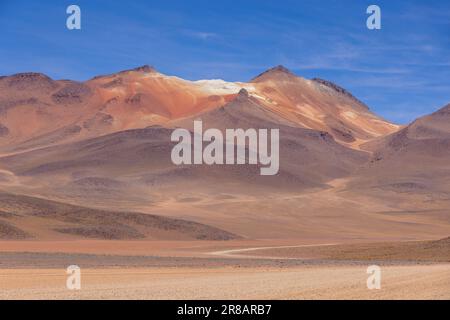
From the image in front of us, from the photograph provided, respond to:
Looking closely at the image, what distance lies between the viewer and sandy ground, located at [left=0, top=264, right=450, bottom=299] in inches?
926

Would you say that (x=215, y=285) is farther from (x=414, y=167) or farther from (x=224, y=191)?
(x=414, y=167)

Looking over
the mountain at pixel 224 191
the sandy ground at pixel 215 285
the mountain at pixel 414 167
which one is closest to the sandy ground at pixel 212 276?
the sandy ground at pixel 215 285

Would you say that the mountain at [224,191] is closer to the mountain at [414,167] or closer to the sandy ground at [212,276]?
the mountain at [414,167]

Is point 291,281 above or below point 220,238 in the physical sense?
below

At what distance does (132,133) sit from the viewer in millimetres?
184500

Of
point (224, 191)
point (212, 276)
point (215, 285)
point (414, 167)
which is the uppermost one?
point (414, 167)

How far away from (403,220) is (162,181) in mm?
48184

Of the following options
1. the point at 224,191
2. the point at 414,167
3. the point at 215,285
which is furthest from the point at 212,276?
the point at 414,167

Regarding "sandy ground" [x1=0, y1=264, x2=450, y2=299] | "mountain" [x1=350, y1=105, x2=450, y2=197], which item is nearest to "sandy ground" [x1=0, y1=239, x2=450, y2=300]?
"sandy ground" [x1=0, y1=264, x2=450, y2=299]

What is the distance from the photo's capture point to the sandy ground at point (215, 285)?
23.5 metres

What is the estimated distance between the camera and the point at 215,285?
27.9 m

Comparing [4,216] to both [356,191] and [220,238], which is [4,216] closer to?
[220,238]

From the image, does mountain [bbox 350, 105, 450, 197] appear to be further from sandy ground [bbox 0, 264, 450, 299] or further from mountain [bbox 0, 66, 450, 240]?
sandy ground [bbox 0, 264, 450, 299]
